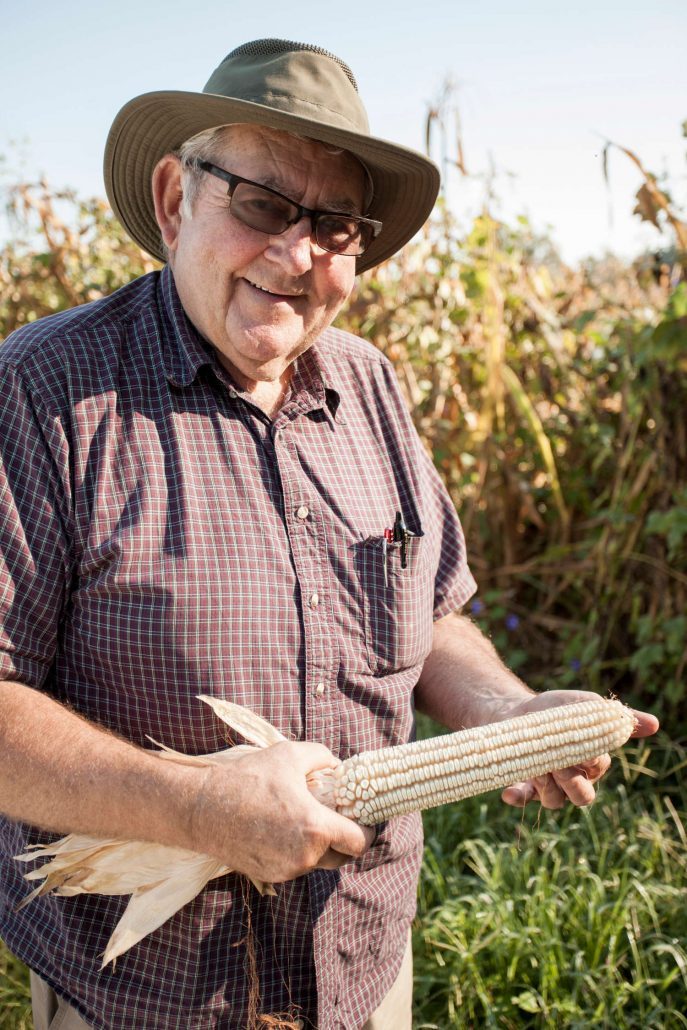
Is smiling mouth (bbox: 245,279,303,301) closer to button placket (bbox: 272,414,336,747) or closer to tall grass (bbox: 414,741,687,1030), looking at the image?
button placket (bbox: 272,414,336,747)

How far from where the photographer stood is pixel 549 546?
5.03 m

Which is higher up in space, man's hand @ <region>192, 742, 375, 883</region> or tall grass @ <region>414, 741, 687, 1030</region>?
man's hand @ <region>192, 742, 375, 883</region>

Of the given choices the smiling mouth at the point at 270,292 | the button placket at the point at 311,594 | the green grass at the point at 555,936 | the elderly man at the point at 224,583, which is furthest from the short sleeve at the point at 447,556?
the green grass at the point at 555,936

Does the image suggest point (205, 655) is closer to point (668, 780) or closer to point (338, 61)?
point (338, 61)

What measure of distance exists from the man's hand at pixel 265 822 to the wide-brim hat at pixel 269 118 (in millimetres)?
1246

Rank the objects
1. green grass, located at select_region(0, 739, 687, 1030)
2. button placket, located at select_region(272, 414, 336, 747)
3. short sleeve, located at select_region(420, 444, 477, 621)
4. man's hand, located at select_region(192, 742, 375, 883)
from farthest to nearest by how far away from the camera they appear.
→ green grass, located at select_region(0, 739, 687, 1030), short sleeve, located at select_region(420, 444, 477, 621), button placket, located at select_region(272, 414, 336, 747), man's hand, located at select_region(192, 742, 375, 883)

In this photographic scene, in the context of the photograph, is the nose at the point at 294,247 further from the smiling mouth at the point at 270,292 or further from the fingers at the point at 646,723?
the fingers at the point at 646,723

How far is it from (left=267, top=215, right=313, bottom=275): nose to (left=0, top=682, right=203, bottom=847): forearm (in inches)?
39.1

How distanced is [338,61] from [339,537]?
3.59 feet

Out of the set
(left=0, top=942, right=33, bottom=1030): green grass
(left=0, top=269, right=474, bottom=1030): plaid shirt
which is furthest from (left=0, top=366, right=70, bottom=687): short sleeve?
(left=0, top=942, right=33, bottom=1030): green grass

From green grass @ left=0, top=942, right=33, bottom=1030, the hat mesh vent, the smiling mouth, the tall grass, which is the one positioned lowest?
green grass @ left=0, top=942, right=33, bottom=1030

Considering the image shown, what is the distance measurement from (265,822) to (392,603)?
2.11ft

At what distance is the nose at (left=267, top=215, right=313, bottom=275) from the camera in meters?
1.88

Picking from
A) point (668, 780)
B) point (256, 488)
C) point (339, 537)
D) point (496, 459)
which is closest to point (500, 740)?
point (339, 537)
